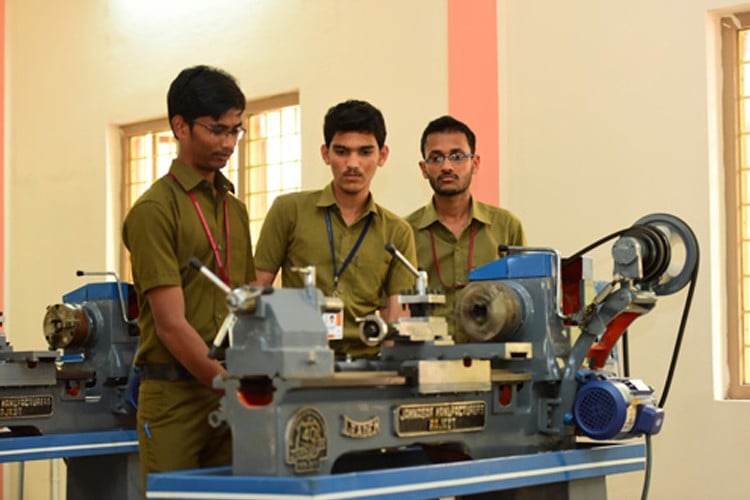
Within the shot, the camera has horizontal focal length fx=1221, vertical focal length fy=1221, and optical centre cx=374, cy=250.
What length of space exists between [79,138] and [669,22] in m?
4.22

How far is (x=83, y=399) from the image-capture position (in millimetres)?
4359

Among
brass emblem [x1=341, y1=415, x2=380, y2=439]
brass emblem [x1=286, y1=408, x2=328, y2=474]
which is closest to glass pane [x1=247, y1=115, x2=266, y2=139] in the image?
brass emblem [x1=341, y1=415, x2=380, y2=439]

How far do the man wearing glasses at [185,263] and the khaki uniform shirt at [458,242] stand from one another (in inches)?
39.0

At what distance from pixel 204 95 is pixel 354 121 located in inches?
19.4

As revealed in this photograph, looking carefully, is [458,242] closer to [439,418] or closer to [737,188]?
[439,418]

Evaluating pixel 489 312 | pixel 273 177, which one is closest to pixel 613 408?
pixel 489 312

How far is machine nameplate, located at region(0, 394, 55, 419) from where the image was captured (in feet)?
13.7

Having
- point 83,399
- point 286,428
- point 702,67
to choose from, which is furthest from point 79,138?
point 286,428

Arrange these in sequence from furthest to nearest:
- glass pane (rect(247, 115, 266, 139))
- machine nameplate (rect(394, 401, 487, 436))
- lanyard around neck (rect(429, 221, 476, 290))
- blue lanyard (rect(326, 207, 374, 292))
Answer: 1. glass pane (rect(247, 115, 266, 139))
2. lanyard around neck (rect(429, 221, 476, 290))
3. blue lanyard (rect(326, 207, 374, 292))
4. machine nameplate (rect(394, 401, 487, 436))

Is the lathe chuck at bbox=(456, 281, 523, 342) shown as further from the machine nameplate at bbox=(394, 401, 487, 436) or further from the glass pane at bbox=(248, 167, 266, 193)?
the glass pane at bbox=(248, 167, 266, 193)

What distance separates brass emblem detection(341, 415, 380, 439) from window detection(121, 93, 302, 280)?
412 centimetres

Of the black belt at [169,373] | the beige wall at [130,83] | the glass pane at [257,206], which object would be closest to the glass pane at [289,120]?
the beige wall at [130,83]

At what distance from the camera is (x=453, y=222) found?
13.1 ft

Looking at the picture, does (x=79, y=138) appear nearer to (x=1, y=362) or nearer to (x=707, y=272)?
(x=1, y=362)
